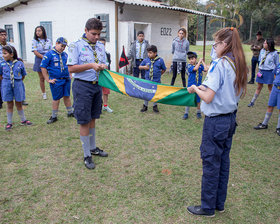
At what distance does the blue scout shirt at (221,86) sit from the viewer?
2.45m

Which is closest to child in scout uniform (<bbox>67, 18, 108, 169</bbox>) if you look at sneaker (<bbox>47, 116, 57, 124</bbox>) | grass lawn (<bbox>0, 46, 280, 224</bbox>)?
grass lawn (<bbox>0, 46, 280, 224</bbox>)

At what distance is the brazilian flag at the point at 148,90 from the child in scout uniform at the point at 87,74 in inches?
9.4

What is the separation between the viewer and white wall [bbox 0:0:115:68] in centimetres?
1195

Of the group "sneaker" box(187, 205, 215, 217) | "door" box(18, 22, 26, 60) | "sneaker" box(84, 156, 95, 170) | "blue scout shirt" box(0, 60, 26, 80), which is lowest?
"sneaker" box(187, 205, 215, 217)

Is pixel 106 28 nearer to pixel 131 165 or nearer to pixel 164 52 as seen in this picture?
pixel 164 52

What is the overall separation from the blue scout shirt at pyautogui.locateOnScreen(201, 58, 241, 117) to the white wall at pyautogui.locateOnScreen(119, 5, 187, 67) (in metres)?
9.53

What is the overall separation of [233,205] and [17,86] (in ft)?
14.9

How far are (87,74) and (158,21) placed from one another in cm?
1107

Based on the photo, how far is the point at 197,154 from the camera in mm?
4457

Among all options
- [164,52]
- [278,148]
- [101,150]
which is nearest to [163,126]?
[101,150]

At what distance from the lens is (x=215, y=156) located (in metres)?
2.69

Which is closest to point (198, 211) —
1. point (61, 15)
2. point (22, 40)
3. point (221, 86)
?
point (221, 86)

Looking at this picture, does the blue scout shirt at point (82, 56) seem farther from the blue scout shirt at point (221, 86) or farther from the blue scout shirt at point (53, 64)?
the blue scout shirt at point (53, 64)

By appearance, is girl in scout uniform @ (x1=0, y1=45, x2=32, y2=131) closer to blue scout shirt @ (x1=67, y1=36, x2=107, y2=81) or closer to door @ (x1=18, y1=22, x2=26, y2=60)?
blue scout shirt @ (x1=67, y1=36, x2=107, y2=81)
